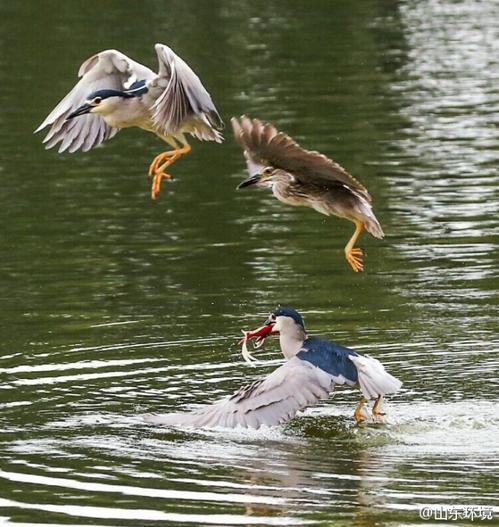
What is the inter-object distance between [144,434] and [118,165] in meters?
13.0

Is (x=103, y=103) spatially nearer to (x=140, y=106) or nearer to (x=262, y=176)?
(x=140, y=106)

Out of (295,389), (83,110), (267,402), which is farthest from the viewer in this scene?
(83,110)

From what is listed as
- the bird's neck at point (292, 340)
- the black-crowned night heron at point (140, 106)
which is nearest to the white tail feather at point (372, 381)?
the bird's neck at point (292, 340)

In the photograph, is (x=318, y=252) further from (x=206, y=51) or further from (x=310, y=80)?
(x=206, y=51)

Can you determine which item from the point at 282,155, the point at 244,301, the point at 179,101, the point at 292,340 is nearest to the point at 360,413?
the point at 292,340

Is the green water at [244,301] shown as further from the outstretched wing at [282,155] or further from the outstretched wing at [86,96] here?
the outstretched wing at [282,155]

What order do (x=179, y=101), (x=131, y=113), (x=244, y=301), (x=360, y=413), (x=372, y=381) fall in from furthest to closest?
(x=244, y=301) → (x=131, y=113) → (x=179, y=101) → (x=360, y=413) → (x=372, y=381)

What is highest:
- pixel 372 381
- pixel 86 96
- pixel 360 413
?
pixel 86 96

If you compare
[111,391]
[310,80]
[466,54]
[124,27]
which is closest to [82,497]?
[111,391]

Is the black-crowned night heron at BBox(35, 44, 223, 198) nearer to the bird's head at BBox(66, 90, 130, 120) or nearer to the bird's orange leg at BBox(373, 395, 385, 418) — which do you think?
the bird's head at BBox(66, 90, 130, 120)

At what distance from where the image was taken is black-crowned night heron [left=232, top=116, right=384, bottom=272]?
12.7 meters

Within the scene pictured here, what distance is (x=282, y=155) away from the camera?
13.0m

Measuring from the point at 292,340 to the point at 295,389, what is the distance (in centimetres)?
94

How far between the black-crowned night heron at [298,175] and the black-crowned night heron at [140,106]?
1407 mm
